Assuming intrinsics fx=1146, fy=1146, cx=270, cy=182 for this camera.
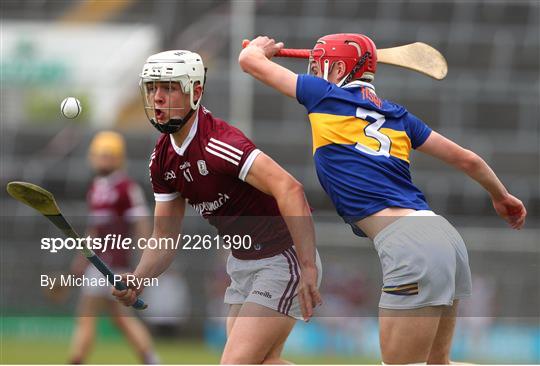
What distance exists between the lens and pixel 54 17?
1670 cm

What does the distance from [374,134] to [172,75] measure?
93 cm

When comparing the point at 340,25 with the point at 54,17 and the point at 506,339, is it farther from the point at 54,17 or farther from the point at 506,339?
the point at 506,339

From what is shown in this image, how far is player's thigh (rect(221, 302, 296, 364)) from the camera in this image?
4.80 metres

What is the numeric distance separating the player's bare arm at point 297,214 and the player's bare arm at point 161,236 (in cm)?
55

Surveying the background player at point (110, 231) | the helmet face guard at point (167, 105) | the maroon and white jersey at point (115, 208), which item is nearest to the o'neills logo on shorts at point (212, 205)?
the helmet face guard at point (167, 105)

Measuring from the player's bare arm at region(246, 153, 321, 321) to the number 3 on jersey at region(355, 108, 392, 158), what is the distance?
0.33 meters

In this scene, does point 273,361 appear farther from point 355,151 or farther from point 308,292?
point 355,151

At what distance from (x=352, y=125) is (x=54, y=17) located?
41.8 ft

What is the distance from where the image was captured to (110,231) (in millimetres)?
8781

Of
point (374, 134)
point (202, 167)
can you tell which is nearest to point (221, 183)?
point (202, 167)

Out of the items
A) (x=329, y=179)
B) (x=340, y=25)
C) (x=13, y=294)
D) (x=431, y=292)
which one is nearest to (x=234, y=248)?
(x=329, y=179)

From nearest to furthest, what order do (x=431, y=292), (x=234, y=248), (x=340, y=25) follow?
(x=431, y=292)
(x=234, y=248)
(x=340, y=25)

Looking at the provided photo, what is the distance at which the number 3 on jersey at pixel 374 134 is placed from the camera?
4609 mm

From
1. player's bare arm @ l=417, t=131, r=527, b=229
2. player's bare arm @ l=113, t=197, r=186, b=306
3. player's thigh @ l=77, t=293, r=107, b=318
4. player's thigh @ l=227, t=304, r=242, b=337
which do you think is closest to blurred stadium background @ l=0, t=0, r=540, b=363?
player's thigh @ l=77, t=293, r=107, b=318
